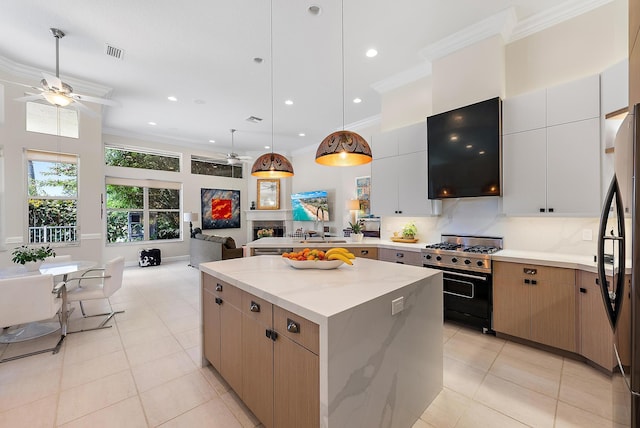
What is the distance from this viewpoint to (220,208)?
8.59 m

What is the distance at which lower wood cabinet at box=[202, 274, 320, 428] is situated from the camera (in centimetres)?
130

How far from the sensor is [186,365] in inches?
96.2

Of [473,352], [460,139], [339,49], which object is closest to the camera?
[473,352]

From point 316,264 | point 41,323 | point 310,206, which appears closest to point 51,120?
point 41,323

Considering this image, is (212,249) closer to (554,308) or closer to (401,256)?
(401,256)

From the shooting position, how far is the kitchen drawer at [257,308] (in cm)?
155

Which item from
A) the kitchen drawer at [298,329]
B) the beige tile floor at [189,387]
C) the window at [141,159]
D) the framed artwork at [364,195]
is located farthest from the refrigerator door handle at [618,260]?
the window at [141,159]

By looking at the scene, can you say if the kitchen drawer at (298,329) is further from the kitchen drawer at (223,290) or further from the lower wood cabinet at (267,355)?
the kitchen drawer at (223,290)

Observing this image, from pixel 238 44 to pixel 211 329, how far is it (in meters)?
3.29

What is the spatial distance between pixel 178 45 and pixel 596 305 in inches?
202

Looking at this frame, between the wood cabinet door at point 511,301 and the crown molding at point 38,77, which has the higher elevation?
the crown molding at point 38,77

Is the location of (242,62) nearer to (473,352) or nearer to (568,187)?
(568,187)

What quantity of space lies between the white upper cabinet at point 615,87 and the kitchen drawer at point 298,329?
3063mm

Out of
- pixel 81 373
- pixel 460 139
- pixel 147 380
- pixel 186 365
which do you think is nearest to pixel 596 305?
pixel 460 139
